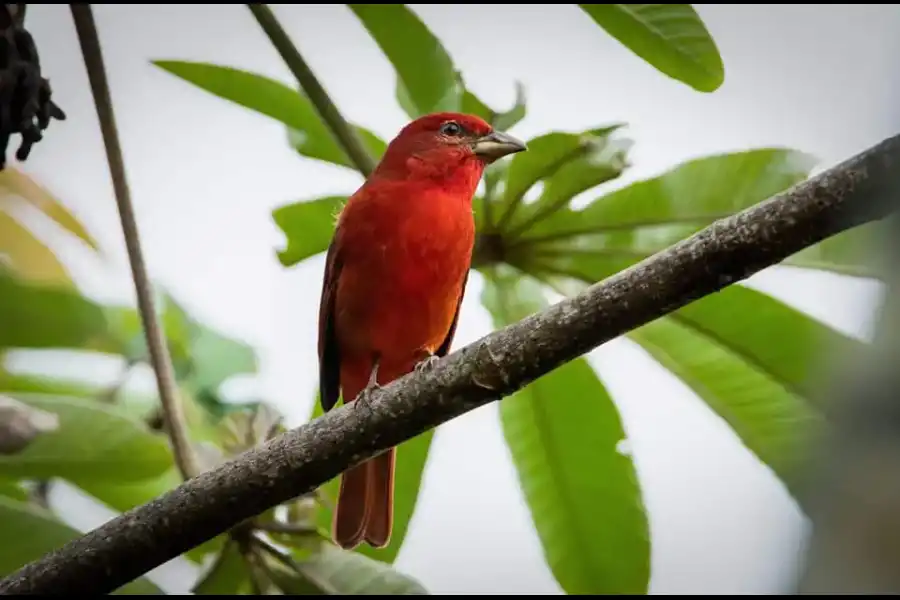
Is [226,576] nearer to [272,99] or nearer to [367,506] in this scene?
[367,506]

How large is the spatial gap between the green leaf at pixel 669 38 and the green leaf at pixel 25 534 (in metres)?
1.40

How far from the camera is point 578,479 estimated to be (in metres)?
2.09

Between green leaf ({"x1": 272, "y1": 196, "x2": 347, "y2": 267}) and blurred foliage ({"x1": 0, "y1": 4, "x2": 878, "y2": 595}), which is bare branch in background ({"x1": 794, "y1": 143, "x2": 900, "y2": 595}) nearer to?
blurred foliage ({"x1": 0, "y1": 4, "x2": 878, "y2": 595})

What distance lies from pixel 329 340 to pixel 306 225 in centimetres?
33

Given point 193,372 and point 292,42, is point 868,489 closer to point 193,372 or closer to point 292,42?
point 292,42

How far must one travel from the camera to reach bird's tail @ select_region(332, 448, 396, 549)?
2049mm

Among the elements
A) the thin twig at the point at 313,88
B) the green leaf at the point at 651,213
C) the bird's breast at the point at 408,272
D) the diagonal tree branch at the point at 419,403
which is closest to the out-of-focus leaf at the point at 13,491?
the bird's breast at the point at 408,272

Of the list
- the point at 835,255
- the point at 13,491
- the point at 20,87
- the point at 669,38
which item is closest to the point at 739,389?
the point at 835,255

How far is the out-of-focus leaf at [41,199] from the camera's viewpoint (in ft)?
7.68

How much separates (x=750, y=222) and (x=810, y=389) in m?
0.80

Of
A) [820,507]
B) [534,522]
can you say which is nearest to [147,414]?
[534,522]

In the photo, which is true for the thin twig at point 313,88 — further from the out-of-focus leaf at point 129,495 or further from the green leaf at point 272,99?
the out-of-focus leaf at point 129,495

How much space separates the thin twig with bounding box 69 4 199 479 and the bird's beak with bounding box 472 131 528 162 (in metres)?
0.78

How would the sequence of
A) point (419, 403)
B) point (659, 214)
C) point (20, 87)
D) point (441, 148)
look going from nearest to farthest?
point (419, 403), point (20, 87), point (659, 214), point (441, 148)
